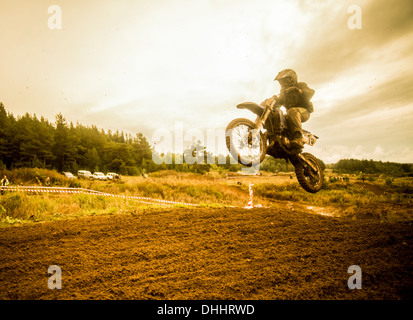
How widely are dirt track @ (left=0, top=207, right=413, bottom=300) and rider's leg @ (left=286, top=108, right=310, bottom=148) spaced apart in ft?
7.36

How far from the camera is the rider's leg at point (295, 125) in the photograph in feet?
16.2

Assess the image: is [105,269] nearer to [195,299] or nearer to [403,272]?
[195,299]

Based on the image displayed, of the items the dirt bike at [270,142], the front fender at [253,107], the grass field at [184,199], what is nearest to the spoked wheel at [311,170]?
the dirt bike at [270,142]

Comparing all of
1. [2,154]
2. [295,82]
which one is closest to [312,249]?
[295,82]

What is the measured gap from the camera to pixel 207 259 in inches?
148

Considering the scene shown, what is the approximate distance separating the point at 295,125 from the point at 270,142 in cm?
72

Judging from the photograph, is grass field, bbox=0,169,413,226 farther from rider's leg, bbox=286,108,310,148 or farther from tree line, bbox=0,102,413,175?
tree line, bbox=0,102,413,175

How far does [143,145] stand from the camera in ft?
215

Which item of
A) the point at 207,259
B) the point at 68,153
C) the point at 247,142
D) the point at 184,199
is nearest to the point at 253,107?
the point at 247,142

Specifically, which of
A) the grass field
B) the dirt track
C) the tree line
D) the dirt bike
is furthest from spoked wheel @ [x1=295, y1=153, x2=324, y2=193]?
the tree line

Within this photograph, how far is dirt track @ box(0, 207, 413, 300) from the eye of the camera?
2.80 m

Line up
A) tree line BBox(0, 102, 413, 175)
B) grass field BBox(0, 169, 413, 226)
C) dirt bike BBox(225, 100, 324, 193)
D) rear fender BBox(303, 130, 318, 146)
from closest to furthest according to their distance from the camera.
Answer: dirt bike BBox(225, 100, 324, 193), rear fender BBox(303, 130, 318, 146), grass field BBox(0, 169, 413, 226), tree line BBox(0, 102, 413, 175)

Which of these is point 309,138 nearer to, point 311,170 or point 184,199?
point 311,170

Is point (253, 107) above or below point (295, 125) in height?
above
